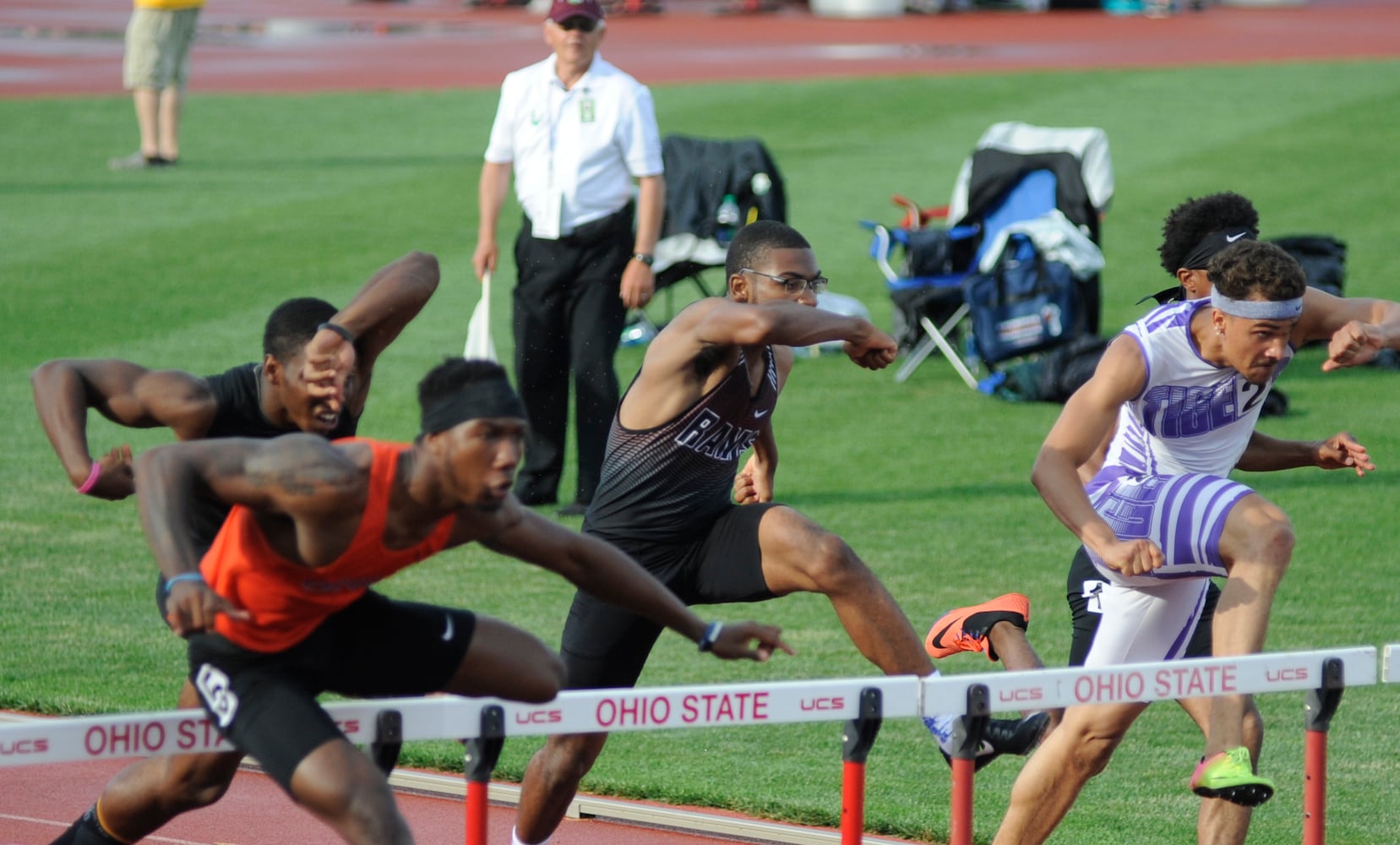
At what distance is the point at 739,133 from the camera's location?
22.5 meters

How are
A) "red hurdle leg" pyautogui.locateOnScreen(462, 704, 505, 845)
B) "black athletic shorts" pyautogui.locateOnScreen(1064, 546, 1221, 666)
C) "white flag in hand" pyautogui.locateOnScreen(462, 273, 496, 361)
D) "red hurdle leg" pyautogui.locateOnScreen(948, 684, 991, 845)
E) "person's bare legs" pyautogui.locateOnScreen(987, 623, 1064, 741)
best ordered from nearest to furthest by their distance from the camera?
"red hurdle leg" pyautogui.locateOnScreen(462, 704, 505, 845) → "red hurdle leg" pyautogui.locateOnScreen(948, 684, 991, 845) → "black athletic shorts" pyautogui.locateOnScreen(1064, 546, 1221, 666) → "person's bare legs" pyautogui.locateOnScreen(987, 623, 1064, 741) → "white flag in hand" pyautogui.locateOnScreen(462, 273, 496, 361)

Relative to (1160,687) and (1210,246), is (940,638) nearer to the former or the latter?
(1210,246)

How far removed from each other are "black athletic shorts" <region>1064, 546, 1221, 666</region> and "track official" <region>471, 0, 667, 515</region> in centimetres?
415

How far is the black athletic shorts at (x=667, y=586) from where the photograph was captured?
580 centimetres

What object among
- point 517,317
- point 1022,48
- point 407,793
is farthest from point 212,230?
point 1022,48

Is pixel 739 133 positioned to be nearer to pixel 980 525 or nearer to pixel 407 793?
pixel 980 525

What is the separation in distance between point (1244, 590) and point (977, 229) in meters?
9.16

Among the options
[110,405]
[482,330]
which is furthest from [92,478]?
[482,330]

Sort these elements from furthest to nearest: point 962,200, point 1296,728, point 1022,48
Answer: point 1022,48 < point 962,200 < point 1296,728

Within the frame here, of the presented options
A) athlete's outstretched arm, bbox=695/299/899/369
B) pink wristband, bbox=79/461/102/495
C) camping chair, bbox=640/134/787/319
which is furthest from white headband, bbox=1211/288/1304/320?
camping chair, bbox=640/134/787/319

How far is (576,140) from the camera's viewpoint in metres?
10.2

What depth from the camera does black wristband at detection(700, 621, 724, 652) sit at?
5031 mm

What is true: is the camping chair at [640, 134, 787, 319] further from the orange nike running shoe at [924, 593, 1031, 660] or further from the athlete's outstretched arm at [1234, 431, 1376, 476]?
the athlete's outstretched arm at [1234, 431, 1376, 476]

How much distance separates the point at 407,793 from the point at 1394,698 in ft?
12.8
